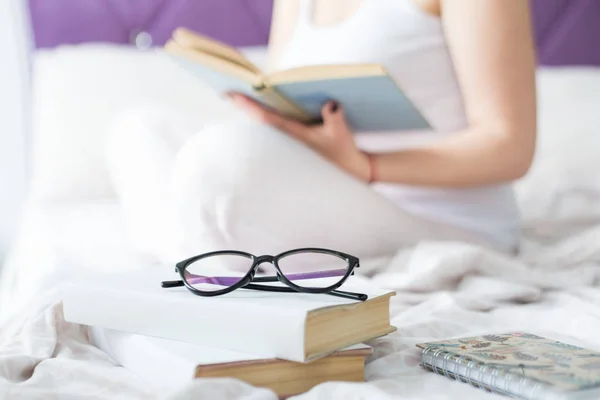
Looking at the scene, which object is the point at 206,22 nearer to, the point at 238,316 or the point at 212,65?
the point at 212,65

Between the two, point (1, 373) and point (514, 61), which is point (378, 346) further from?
point (514, 61)

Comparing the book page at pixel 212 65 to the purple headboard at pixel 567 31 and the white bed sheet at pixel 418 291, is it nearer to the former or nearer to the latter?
the white bed sheet at pixel 418 291

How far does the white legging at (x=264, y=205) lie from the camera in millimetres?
926

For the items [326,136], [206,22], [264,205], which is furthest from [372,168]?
[206,22]

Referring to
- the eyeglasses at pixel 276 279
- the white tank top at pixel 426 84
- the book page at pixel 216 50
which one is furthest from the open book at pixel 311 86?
the eyeglasses at pixel 276 279

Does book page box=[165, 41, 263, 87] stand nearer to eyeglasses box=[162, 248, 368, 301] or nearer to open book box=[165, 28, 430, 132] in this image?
open book box=[165, 28, 430, 132]

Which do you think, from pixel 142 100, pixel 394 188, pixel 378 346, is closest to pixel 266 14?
pixel 142 100

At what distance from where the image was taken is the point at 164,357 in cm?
57

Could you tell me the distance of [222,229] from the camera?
0.95m

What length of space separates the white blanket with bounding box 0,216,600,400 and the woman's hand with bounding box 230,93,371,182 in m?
0.15

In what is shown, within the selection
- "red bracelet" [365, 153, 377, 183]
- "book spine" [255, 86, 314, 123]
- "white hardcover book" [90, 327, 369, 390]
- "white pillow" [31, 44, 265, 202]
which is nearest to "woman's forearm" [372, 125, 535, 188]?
"red bracelet" [365, 153, 377, 183]

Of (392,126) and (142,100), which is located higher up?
(142,100)

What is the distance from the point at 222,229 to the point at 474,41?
1.45ft

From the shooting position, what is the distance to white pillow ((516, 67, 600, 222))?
148 centimetres
